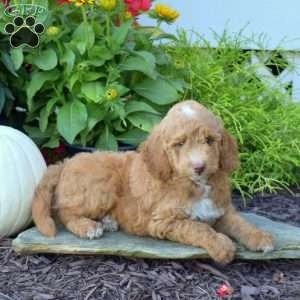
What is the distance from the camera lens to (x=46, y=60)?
4.78 meters

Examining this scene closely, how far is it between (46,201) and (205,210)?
0.94m

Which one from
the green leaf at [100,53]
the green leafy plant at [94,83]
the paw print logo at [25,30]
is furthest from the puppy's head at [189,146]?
the paw print logo at [25,30]

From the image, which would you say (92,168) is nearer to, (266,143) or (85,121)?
(85,121)

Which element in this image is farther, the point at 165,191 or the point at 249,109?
the point at 249,109

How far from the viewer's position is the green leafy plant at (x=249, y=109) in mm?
5270

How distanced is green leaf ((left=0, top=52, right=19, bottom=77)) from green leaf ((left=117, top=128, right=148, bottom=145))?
86cm

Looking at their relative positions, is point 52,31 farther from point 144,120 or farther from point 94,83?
point 144,120

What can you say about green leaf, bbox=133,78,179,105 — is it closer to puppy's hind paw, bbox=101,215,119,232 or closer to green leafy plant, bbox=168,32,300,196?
green leafy plant, bbox=168,32,300,196

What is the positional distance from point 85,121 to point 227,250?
1.59 m

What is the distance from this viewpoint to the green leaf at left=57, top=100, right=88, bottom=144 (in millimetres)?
4691

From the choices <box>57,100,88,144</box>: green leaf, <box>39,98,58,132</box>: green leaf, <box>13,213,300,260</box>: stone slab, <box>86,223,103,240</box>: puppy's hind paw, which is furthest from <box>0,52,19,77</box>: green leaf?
<box>86,223,103,240</box>: puppy's hind paw

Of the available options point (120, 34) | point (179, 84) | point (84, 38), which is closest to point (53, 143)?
point (84, 38)

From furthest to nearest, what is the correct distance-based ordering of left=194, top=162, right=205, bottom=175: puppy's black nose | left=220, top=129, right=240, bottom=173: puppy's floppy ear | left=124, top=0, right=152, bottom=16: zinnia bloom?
1. left=124, top=0, right=152, bottom=16: zinnia bloom
2. left=220, top=129, right=240, bottom=173: puppy's floppy ear
3. left=194, top=162, right=205, bottom=175: puppy's black nose

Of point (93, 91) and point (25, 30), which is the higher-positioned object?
point (25, 30)
